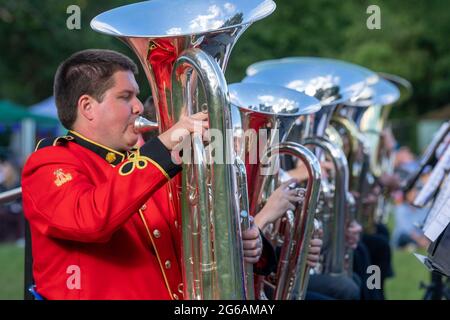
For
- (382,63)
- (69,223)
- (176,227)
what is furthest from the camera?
(382,63)

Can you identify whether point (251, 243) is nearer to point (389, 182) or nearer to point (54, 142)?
point (54, 142)

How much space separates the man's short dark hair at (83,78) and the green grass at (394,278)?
3.40 metres

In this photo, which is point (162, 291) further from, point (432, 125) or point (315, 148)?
point (432, 125)

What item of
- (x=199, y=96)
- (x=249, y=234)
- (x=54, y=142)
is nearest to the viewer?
(x=199, y=96)

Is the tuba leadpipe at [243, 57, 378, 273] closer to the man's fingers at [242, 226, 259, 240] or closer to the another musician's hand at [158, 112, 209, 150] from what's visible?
the man's fingers at [242, 226, 259, 240]

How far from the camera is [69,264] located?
8.12 feet

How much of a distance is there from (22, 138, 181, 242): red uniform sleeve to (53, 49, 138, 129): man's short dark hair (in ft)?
0.96

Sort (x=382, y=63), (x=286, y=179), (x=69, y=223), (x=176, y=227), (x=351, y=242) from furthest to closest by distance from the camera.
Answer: (x=382, y=63)
(x=351, y=242)
(x=286, y=179)
(x=176, y=227)
(x=69, y=223)

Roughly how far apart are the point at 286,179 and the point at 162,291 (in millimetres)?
1111

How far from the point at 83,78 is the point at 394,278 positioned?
6.09m

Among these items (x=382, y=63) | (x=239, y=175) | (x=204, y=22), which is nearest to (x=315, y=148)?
(x=239, y=175)

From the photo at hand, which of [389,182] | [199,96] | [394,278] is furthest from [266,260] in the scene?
[394,278]

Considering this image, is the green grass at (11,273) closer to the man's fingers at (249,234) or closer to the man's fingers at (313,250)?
the man's fingers at (313,250)

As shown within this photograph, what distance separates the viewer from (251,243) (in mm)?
2715
